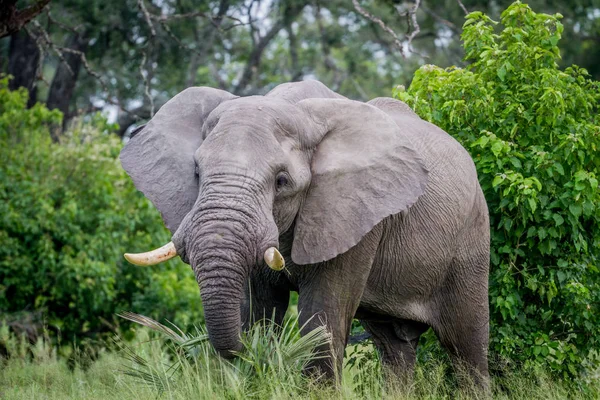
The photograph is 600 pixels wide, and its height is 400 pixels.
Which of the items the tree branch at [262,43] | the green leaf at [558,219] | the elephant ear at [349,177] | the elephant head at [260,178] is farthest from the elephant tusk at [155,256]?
the tree branch at [262,43]

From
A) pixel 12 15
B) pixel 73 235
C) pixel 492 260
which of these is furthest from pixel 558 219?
Answer: pixel 73 235

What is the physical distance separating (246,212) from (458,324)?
8.00ft

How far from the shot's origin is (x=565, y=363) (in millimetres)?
6969

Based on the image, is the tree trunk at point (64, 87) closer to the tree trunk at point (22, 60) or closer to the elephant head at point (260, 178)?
the tree trunk at point (22, 60)

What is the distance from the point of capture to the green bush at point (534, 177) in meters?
6.78

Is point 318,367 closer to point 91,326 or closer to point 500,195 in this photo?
point 500,195

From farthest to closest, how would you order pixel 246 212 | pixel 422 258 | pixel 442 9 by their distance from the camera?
pixel 442 9 → pixel 422 258 → pixel 246 212

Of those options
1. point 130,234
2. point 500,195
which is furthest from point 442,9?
point 500,195

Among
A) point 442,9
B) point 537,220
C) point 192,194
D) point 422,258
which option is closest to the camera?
point 192,194

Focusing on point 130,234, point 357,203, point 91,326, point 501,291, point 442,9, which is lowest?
point 442,9

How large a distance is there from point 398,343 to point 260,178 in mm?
2416

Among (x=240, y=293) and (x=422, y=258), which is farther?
(x=422, y=258)

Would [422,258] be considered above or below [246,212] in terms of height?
below

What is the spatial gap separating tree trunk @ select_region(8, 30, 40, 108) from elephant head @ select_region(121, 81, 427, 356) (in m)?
11.0
